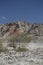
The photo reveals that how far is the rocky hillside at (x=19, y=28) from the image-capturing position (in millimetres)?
65325

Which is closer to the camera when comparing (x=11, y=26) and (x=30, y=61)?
(x=30, y=61)

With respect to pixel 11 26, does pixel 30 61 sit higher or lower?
lower

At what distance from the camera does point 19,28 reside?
68188 millimetres

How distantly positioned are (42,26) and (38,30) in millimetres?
1644

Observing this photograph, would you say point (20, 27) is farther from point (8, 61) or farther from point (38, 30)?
point (8, 61)

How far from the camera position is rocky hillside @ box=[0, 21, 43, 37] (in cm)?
6532

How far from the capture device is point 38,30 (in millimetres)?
64875

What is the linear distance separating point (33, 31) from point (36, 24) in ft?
16.7

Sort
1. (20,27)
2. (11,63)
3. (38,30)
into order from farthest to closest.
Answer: (20,27), (38,30), (11,63)

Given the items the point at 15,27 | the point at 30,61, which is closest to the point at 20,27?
the point at 15,27

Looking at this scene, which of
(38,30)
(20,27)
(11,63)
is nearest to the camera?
(11,63)

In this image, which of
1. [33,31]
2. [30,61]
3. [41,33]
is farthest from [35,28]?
[30,61]

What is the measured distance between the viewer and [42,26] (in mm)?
64938

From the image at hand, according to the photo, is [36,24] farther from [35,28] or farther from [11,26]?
[11,26]
